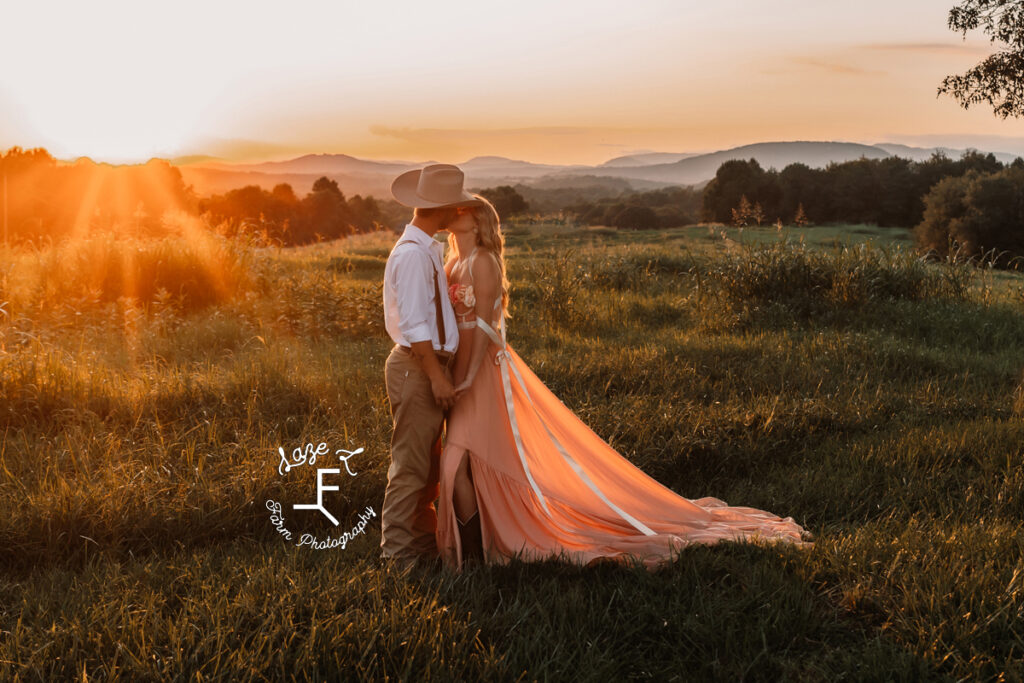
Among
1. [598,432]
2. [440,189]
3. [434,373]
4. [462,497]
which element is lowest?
[598,432]

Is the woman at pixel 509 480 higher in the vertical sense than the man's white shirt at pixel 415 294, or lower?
lower

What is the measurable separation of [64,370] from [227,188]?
61121 mm

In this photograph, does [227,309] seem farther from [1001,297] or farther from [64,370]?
[1001,297]

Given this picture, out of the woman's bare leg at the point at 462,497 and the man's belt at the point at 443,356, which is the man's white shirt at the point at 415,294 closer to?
the man's belt at the point at 443,356

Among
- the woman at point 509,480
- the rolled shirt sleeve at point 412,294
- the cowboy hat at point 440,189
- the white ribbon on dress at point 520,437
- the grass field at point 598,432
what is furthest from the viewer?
the white ribbon on dress at point 520,437

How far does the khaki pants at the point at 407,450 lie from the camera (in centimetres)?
441

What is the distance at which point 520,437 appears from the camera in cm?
468

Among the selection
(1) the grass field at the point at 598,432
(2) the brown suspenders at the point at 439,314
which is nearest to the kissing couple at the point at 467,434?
(2) the brown suspenders at the point at 439,314

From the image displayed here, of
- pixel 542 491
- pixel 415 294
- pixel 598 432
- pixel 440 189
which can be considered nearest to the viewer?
pixel 415 294

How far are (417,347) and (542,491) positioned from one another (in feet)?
4.07

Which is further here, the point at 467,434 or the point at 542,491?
the point at 542,491

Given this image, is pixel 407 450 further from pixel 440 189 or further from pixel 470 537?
pixel 440 189

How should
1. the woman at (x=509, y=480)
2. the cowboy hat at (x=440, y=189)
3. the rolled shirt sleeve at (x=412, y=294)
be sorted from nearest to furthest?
the rolled shirt sleeve at (x=412, y=294)
the cowboy hat at (x=440, y=189)
the woman at (x=509, y=480)

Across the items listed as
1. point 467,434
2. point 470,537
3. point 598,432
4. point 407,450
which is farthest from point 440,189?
point 598,432
